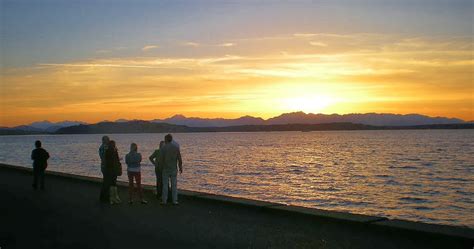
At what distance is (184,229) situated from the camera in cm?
911

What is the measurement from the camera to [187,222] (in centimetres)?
982

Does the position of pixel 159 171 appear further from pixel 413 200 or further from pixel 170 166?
pixel 413 200

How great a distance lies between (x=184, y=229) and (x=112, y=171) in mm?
4562

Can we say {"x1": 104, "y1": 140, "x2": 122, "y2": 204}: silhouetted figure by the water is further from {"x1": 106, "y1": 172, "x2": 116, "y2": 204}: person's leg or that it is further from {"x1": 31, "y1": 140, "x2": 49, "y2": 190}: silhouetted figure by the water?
{"x1": 31, "y1": 140, "x2": 49, "y2": 190}: silhouetted figure by the water

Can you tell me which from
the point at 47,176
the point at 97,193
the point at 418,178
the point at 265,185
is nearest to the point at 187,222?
the point at 97,193

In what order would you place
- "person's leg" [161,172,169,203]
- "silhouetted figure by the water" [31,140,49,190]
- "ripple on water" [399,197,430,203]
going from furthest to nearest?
"ripple on water" [399,197,430,203]
"silhouetted figure by the water" [31,140,49,190]
"person's leg" [161,172,169,203]

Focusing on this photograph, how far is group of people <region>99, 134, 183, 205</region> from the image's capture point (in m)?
12.3

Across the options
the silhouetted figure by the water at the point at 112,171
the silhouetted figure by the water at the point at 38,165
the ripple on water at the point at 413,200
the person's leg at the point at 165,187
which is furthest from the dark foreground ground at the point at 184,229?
the ripple on water at the point at 413,200

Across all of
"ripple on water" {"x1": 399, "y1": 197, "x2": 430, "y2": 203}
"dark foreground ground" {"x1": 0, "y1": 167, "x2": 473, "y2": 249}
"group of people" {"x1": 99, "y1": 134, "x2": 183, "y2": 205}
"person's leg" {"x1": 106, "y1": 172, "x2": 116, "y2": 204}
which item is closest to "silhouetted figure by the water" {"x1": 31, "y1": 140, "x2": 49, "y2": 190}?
"dark foreground ground" {"x1": 0, "y1": 167, "x2": 473, "y2": 249}

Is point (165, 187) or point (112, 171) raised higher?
point (112, 171)

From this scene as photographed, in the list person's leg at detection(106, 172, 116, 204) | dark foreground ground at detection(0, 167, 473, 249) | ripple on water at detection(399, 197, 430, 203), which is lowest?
ripple on water at detection(399, 197, 430, 203)

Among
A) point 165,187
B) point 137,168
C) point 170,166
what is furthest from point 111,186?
point 170,166

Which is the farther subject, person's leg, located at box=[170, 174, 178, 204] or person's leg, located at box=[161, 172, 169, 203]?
person's leg, located at box=[161, 172, 169, 203]

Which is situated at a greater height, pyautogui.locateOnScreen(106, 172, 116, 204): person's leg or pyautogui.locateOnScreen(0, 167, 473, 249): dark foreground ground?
pyautogui.locateOnScreen(106, 172, 116, 204): person's leg
